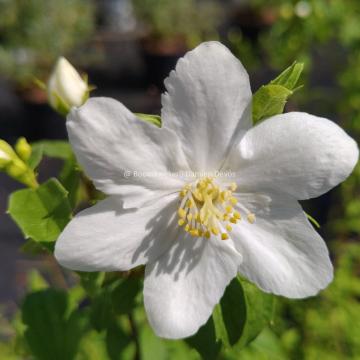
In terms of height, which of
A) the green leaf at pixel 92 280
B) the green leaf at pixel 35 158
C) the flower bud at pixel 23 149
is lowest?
the green leaf at pixel 92 280

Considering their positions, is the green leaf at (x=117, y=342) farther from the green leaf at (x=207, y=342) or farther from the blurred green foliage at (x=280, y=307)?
the green leaf at (x=207, y=342)

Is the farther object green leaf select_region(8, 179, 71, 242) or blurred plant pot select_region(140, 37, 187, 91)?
blurred plant pot select_region(140, 37, 187, 91)

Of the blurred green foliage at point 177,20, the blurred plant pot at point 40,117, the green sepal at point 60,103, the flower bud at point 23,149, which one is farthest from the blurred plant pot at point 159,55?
the flower bud at point 23,149

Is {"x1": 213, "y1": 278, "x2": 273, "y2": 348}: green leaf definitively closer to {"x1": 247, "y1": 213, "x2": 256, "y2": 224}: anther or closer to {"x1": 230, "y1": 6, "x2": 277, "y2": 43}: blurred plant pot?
{"x1": 247, "y1": 213, "x2": 256, "y2": 224}: anther

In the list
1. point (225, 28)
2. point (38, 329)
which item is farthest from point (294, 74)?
point (225, 28)

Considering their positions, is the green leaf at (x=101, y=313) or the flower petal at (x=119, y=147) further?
the green leaf at (x=101, y=313)

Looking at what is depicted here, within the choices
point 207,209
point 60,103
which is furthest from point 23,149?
point 207,209

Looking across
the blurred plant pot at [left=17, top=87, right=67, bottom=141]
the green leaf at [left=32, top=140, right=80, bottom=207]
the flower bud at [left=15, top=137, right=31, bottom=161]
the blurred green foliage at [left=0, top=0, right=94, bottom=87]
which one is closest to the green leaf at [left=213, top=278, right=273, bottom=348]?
the green leaf at [left=32, top=140, right=80, bottom=207]
